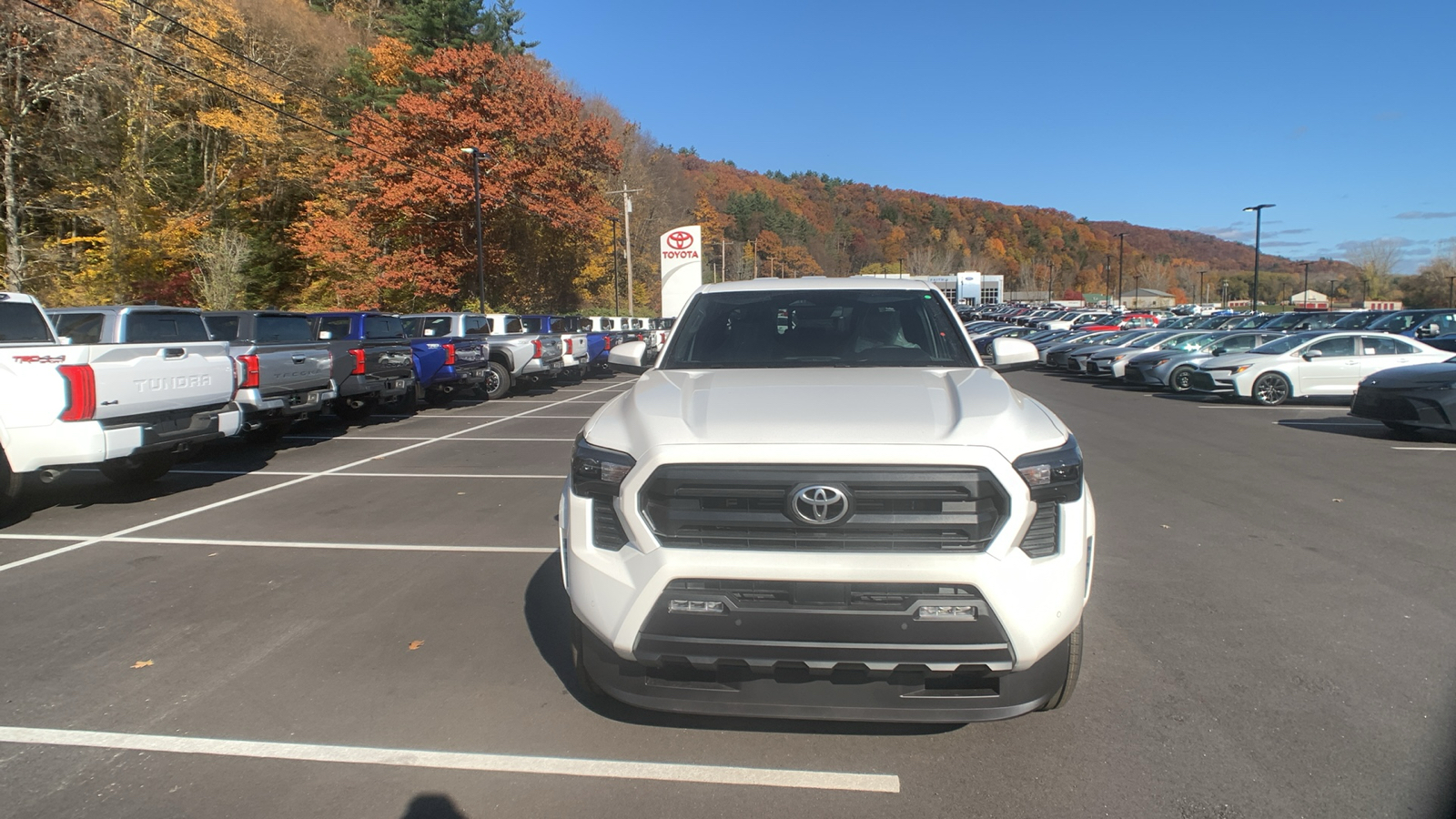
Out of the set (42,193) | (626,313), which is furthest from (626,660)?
(626,313)

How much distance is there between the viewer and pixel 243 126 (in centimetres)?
3494

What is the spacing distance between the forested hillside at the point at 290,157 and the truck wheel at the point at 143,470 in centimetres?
1959

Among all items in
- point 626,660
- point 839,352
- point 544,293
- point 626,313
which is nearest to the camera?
point 626,660

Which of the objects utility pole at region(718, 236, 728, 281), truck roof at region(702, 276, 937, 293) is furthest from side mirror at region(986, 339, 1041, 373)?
utility pole at region(718, 236, 728, 281)

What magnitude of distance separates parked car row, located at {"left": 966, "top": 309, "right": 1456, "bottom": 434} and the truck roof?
2118mm

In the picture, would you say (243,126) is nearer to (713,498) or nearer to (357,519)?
(357,519)

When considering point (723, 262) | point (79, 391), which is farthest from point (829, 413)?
point (723, 262)

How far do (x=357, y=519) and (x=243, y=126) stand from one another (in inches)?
1375

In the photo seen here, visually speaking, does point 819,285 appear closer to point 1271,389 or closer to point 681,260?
point 1271,389

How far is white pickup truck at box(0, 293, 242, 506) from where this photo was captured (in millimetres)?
6680

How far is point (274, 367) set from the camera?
34.0 ft

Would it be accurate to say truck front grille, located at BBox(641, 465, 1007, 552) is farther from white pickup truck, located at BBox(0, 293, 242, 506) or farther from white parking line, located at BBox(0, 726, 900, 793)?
white pickup truck, located at BBox(0, 293, 242, 506)

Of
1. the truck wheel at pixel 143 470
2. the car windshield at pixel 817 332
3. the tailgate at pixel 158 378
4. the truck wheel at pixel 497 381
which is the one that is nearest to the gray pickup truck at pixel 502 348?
the truck wheel at pixel 497 381

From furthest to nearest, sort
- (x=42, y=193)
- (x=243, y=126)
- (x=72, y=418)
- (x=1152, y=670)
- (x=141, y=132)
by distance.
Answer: (x=243, y=126) → (x=141, y=132) → (x=42, y=193) → (x=72, y=418) → (x=1152, y=670)
